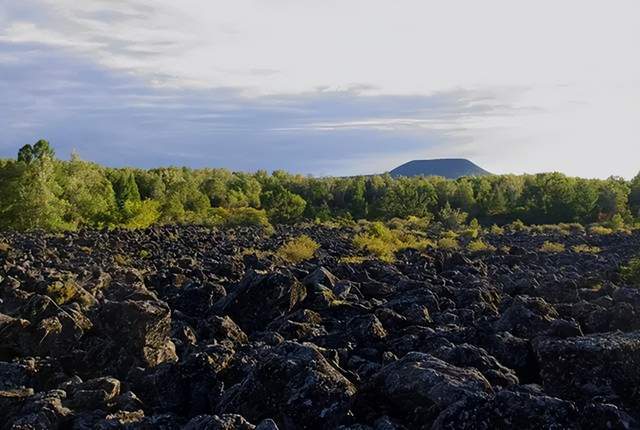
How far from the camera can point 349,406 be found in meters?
7.22

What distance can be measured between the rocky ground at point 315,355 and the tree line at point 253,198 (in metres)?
39.8

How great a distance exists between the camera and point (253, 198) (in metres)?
106

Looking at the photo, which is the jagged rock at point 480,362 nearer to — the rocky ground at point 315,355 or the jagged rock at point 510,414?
the rocky ground at point 315,355

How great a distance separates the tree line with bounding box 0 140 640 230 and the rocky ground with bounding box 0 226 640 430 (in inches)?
1566

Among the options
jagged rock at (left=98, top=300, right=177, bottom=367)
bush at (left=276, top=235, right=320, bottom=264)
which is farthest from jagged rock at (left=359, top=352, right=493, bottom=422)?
bush at (left=276, top=235, right=320, bottom=264)

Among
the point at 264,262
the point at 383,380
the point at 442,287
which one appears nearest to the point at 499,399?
the point at 383,380

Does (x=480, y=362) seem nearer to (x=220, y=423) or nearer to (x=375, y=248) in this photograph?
(x=220, y=423)

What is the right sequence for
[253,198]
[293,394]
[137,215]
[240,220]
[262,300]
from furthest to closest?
[253,198] → [240,220] → [137,215] → [262,300] → [293,394]

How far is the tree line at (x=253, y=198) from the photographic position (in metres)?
55.9

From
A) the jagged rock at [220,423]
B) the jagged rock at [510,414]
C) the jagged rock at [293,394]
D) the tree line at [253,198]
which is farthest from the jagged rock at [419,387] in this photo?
the tree line at [253,198]

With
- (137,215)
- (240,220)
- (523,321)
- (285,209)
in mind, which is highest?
(523,321)

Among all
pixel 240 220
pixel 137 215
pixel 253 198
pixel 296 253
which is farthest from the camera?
pixel 253 198

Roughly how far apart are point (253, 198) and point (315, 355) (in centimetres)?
9823

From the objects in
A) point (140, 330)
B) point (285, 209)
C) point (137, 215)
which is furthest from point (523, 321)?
point (285, 209)
